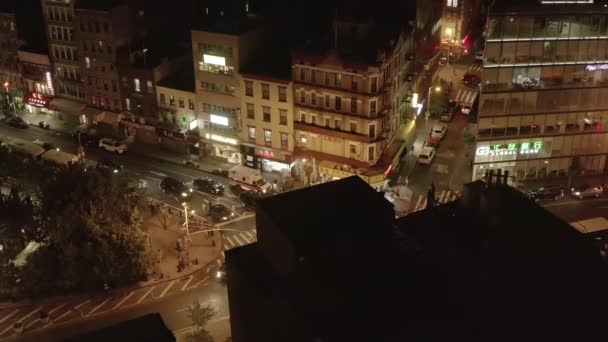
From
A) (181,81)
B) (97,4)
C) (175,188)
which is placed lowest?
(175,188)

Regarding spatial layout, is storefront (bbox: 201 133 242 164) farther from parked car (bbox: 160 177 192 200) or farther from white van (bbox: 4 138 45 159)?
white van (bbox: 4 138 45 159)

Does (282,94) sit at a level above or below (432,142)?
above

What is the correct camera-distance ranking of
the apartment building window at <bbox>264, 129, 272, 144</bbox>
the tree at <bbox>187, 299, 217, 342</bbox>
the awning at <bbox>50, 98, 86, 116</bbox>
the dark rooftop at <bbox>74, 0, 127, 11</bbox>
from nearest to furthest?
the tree at <bbox>187, 299, 217, 342</bbox>
the apartment building window at <bbox>264, 129, 272, 144</bbox>
the dark rooftop at <bbox>74, 0, 127, 11</bbox>
the awning at <bbox>50, 98, 86, 116</bbox>

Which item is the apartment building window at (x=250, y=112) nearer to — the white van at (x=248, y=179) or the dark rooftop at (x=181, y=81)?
the white van at (x=248, y=179)

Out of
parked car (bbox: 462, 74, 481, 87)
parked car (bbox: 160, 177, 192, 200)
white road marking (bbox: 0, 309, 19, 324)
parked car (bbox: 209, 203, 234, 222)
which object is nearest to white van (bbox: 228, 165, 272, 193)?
parked car (bbox: 209, 203, 234, 222)

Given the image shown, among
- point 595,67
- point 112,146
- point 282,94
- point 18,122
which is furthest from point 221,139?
point 595,67

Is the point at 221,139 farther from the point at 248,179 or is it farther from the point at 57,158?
the point at 57,158
